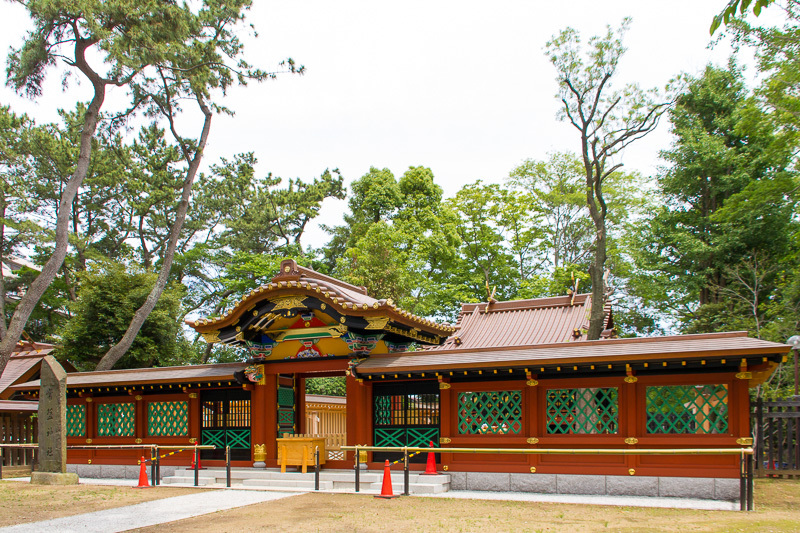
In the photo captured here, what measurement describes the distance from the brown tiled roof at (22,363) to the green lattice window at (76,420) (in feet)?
15.0

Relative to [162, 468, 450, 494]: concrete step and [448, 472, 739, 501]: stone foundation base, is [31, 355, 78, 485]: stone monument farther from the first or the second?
[448, 472, 739, 501]: stone foundation base

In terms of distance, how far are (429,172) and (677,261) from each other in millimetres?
15156

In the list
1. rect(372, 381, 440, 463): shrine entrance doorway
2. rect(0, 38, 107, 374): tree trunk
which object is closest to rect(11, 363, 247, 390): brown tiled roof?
rect(372, 381, 440, 463): shrine entrance doorway

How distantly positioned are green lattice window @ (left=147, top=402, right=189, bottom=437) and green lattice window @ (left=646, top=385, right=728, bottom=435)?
11.7 meters

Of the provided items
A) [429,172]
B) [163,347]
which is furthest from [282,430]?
[429,172]

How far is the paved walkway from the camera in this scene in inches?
360

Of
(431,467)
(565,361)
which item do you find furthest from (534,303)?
(565,361)

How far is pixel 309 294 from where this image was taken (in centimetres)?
1513

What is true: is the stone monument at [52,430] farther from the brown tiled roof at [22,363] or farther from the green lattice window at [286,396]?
the brown tiled roof at [22,363]

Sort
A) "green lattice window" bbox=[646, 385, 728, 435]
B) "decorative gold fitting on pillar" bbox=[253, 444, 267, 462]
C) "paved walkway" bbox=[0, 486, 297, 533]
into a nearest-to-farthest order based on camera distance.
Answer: "paved walkway" bbox=[0, 486, 297, 533] < "green lattice window" bbox=[646, 385, 728, 435] < "decorative gold fitting on pillar" bbox=[253, 444, 267, 462]

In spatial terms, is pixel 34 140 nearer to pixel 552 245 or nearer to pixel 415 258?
pixel 415 258

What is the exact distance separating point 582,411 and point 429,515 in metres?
4.62

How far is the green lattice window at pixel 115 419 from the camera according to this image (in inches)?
704

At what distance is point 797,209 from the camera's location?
26234 mm
